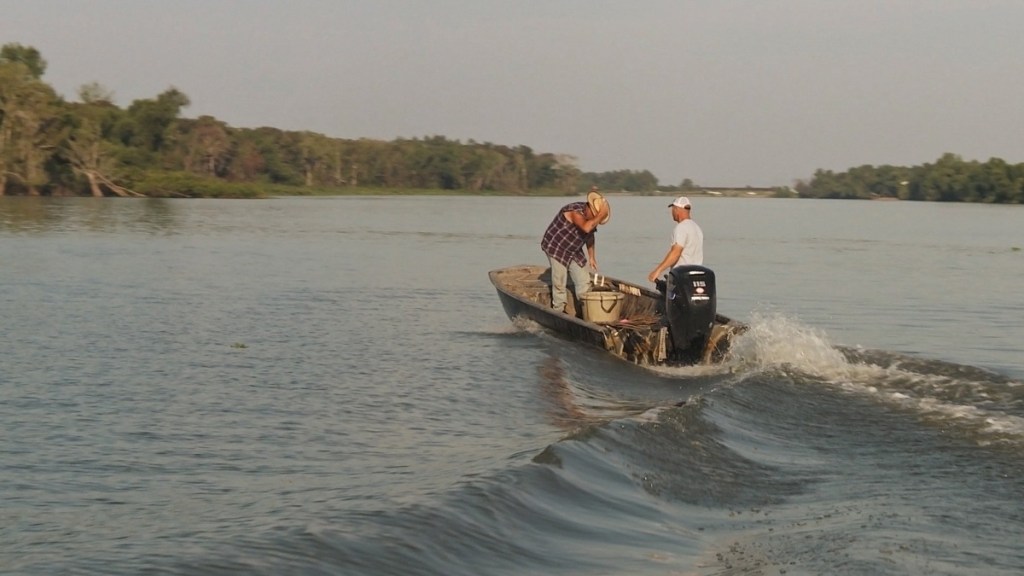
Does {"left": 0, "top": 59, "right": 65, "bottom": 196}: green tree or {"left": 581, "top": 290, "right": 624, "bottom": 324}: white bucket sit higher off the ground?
{"left": 0, "top": 59, "right": 65, "bottom": 196}: green tree

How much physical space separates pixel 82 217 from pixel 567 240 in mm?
37085

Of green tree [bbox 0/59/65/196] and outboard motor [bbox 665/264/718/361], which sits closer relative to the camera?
outboard motor [bbox 665/264/718/361]

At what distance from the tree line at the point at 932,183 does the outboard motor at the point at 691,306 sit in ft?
320

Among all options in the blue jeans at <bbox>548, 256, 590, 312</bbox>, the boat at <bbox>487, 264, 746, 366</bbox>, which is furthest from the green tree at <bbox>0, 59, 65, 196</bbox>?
the blue jeans at <bbox>548, 256, 590, 312</bbox>

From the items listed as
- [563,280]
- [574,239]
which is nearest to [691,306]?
[574,239]

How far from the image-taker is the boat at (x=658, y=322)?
13.2 meters

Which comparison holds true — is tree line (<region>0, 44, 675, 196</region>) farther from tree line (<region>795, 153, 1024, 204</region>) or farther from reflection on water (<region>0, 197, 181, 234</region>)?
tree line (<region>795, 153, 1024, 204</region>)

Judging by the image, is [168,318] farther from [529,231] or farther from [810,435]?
[529,231]

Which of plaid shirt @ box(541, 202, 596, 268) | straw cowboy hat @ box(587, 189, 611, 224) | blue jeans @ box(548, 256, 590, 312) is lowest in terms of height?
blue jeans @ box(548, 256, 590, 312)

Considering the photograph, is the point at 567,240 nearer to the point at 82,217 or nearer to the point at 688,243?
the point at 688,243

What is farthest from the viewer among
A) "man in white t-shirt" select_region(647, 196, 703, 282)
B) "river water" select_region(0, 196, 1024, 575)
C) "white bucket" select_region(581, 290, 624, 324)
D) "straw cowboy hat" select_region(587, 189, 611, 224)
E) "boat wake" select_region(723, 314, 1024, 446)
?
"white bucket" select_region(581, 290, 624, 324)

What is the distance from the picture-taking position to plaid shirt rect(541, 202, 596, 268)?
16016mm

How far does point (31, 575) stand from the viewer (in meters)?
6.24

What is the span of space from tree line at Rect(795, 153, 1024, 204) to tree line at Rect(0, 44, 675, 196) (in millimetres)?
34871
